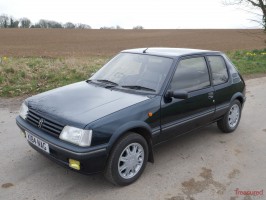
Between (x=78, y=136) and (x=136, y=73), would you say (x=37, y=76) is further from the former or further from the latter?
(x=78, y=136)

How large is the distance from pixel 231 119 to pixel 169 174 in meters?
2.26

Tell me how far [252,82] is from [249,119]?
437cm

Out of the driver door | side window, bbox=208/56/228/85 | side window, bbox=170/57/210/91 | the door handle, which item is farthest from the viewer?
side window, bbox=208/56/228/85

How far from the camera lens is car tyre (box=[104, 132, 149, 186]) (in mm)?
3539

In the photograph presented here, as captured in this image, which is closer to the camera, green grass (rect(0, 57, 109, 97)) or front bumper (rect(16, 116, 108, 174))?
front bumper (rect(16, 116, 108, 174))

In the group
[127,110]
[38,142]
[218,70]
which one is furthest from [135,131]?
[218,70]

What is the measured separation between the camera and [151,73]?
4379 millimetres

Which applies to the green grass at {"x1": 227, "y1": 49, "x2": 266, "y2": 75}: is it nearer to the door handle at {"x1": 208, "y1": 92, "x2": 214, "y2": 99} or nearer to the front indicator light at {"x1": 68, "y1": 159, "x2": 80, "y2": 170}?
the door handle at {"x1": 208, "y1": 92, "x2": 214, "y2": 99}

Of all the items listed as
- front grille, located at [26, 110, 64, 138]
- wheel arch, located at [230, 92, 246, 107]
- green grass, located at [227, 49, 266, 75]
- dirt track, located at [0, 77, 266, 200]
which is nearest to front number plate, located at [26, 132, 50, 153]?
front grille, located at [26, 110, 64, 138]

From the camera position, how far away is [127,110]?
143 inches

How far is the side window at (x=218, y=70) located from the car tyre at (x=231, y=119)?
1.91 ft

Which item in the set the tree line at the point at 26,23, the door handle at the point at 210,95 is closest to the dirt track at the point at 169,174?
the door handle at the point at 210,95

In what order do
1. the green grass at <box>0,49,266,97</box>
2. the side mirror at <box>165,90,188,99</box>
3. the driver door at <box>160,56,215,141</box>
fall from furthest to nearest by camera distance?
the green grass at <box>0,49,266,97</box> < the driver door at <box>160,56,215,141</box> < the side mirror at <box>165,90,188,99</box>

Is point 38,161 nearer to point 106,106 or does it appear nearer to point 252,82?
point 106,106
